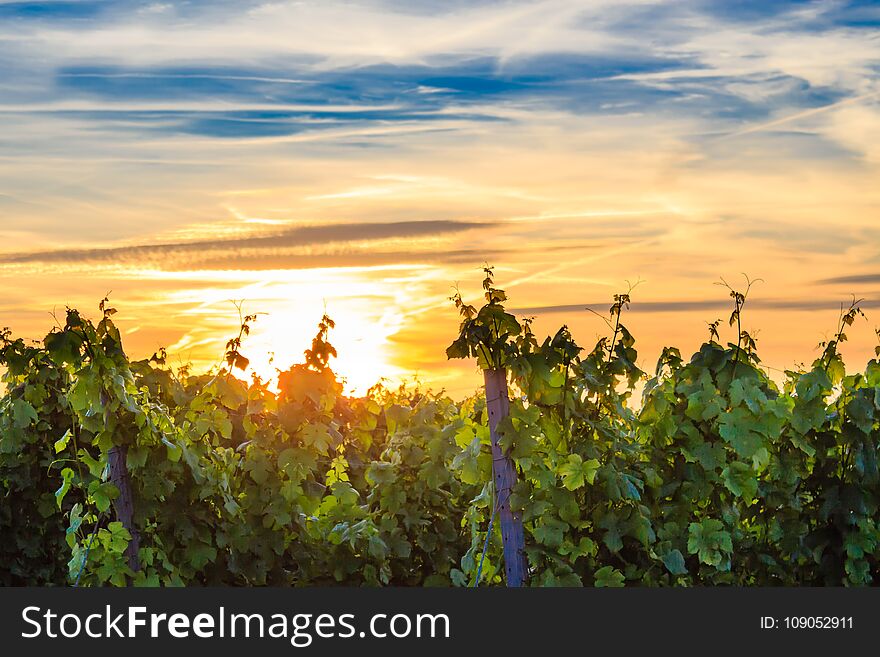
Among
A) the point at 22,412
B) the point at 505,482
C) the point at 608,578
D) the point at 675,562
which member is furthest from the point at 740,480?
the point at 22,412

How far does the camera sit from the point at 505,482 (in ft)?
15.9

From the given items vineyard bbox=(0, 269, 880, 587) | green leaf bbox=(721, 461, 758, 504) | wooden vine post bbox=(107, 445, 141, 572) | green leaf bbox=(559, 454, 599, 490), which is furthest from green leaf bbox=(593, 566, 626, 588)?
wooden vine post bbox=(107, 445, 141, 572)

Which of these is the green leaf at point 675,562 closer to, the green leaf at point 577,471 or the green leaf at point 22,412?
the green leaf at point 577,471

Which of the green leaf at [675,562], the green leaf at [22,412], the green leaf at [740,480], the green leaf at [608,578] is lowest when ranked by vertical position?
the green leaf at [608,578]

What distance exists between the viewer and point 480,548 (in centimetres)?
555

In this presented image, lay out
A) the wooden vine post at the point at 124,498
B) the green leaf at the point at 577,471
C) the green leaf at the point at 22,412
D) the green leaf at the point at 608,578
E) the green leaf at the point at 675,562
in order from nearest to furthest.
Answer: the green leaf at the point at 577,471
the green leaf at the point at 608,578
the green leaf at the point at 675,562
the wooden vine post at the point at 124,498
the green leaf at the point at 22,412

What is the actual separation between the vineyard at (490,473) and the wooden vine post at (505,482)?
0.05 metres

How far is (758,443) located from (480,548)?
63.3 inches

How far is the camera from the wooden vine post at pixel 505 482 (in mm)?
4820

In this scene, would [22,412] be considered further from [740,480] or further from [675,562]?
[740,480]

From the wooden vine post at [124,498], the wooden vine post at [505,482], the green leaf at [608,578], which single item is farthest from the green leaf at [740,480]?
the wooden vine post at [124,498]

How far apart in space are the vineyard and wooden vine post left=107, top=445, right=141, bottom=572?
1cm

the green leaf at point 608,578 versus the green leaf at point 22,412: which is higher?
the green leaf at point 22,412

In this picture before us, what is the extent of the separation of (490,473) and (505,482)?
213 mm
